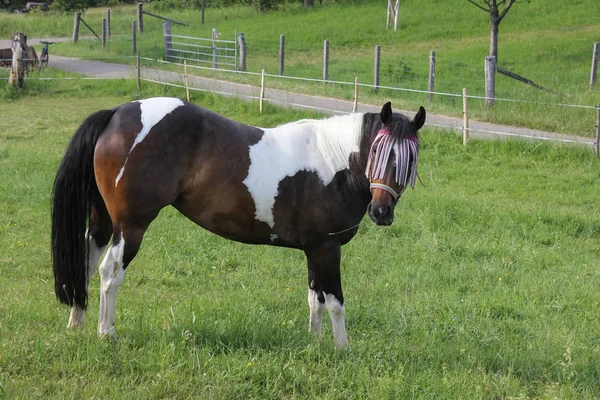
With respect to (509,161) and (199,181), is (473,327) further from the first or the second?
(509,161)

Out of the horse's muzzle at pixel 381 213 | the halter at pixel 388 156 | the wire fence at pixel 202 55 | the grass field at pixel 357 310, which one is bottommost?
the grass field at pixel 357 310

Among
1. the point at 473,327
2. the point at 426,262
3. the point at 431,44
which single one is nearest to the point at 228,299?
the point at 473,327

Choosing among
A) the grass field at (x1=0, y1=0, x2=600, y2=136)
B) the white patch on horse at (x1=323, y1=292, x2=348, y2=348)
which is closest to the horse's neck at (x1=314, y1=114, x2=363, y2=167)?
the white patch on horse at (x1=323, y1=292, x2=348, y2=348)

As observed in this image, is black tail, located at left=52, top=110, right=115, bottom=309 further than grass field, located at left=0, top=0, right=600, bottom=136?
No

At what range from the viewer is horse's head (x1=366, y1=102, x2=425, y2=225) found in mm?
4191

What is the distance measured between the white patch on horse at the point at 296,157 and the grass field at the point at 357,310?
92 cm

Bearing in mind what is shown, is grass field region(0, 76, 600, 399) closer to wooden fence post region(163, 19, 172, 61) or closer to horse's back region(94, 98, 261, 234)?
horse's back region(94, 98, 261, 234)

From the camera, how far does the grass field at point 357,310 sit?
394cm

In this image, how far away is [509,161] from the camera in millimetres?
11852

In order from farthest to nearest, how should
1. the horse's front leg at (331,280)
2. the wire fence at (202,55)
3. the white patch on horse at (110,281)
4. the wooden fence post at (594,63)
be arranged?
the wire fence at (202,55)
the wooden fence post at (594,63)
the horse's front leg at (331,280)
the white patch on horse at (110,281)

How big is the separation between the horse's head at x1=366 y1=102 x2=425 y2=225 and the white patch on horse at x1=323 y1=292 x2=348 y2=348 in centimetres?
68

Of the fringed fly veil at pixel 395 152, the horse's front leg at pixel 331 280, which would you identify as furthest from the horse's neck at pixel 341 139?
the horse's front leg at pixel 331 280

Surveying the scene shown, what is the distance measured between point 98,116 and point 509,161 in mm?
8905

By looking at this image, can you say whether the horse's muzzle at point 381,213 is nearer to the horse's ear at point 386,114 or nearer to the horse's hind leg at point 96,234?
the horse's ear at point 386,114
